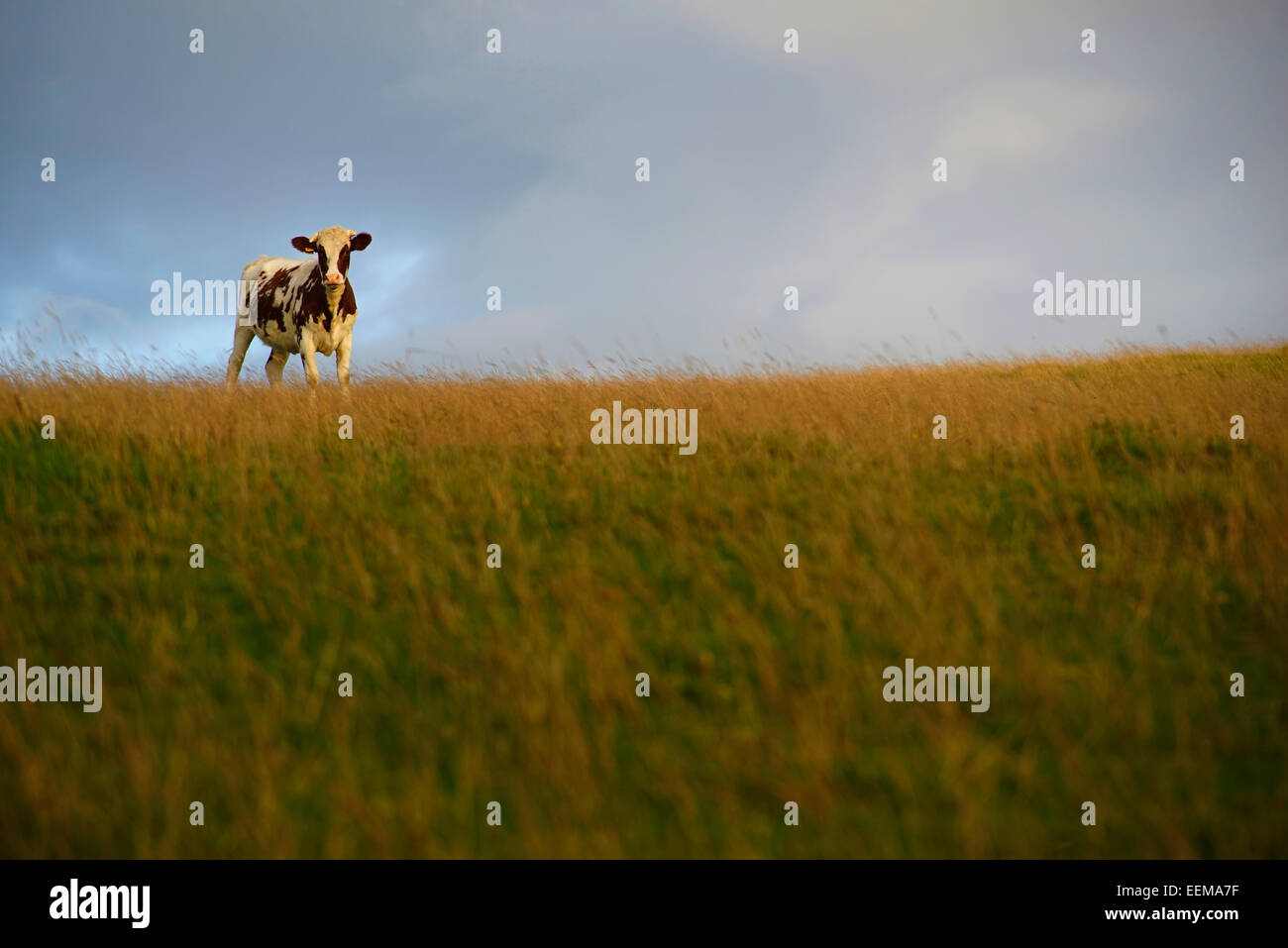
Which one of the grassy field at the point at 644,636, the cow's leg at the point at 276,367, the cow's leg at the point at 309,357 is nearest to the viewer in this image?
the grassy field at the point at 644,636

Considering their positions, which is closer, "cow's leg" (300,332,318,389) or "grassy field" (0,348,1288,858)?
"grassy field" (0,348,1288,858)

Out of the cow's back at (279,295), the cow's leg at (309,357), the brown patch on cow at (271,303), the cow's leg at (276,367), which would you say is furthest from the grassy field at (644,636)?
the cow's leg at (276,367)

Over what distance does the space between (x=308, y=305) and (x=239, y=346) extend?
3.19 m

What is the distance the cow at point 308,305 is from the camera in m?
13.4

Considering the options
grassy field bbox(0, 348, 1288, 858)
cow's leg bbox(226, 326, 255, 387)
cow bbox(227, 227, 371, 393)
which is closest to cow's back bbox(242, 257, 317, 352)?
cow bbox(227, 227, 371, 393)

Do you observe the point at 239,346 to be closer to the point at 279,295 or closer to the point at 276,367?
the point at 276,367

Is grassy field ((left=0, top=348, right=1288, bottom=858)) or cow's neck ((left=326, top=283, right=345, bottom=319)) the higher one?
cow's neck ((left=326, top=283, right=345, bottom=319))

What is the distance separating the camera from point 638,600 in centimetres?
593

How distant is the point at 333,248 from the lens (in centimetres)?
1336

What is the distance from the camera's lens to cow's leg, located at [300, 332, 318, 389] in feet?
43.4

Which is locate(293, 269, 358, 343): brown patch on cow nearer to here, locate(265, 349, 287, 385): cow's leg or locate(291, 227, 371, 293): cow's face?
locate(291, 227, 371, 293): cow's face

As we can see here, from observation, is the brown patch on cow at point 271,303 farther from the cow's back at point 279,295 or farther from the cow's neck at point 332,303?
the cow's neck at point 332,303

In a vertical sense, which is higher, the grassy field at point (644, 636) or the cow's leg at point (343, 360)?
the cow's leg at point (343, 360)
